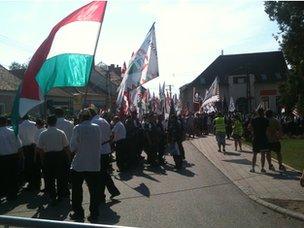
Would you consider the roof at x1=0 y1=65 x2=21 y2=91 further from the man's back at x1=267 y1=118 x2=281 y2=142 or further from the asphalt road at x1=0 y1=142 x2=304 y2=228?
the man's back at x1=267 y1=118 x2=281 y2=142

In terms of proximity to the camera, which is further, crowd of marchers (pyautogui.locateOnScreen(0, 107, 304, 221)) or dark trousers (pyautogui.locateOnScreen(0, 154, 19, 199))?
dark trousers (pyautogui.locateOnScreen(0, 154, 19, 199))

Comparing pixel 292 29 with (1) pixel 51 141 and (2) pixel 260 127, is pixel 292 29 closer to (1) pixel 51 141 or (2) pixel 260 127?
(2) pixel 260 127

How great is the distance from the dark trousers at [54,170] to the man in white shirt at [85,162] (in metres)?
1.84

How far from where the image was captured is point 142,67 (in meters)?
15.9

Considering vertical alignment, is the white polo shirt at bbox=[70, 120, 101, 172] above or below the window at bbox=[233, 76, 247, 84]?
below

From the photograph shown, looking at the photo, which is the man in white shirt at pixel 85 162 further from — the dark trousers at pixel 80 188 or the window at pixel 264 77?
the window at pixel 264 77

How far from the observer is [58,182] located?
1086 centimetres

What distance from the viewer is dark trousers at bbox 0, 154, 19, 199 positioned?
1158 centimetres

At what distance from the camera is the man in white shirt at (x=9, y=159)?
1157 centimetres

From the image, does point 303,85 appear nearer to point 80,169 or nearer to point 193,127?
point 193,127

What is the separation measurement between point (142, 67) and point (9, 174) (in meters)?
5.71

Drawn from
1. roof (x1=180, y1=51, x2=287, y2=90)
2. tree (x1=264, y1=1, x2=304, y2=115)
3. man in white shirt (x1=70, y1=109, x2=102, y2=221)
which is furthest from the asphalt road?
roof (x1=180, y1=51, x2=287, y2=90)

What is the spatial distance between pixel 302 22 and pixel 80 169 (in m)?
36.7

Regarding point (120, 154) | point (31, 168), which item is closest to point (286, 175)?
point (120, 154)
